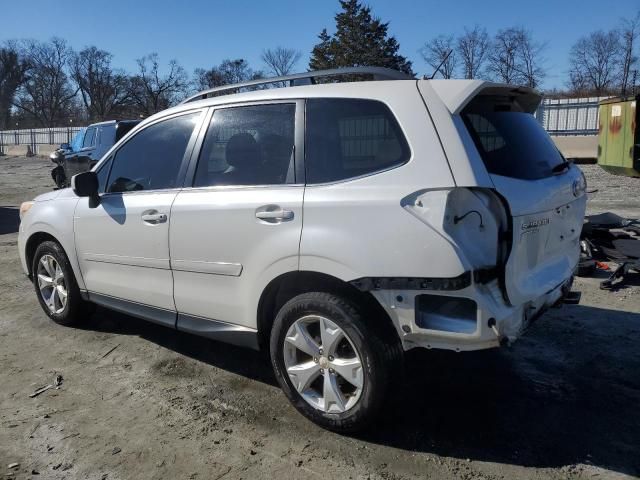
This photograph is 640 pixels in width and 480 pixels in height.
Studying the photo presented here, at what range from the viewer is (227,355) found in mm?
4371

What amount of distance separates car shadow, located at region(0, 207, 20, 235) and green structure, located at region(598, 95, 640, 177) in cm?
1348

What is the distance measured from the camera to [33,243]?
5.22 meters

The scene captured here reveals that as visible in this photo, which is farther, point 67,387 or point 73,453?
point 67,387

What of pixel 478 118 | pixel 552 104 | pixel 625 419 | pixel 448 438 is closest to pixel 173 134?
pixel 478 118

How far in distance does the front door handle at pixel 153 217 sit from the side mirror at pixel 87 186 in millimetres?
690

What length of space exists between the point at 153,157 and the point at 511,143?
2.54m

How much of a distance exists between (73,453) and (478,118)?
2.88 metres

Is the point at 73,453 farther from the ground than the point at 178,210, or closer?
closer

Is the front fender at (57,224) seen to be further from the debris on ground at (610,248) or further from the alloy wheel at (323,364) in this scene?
the debris on ground at (610,248)

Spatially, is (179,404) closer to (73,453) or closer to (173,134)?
(73,453)

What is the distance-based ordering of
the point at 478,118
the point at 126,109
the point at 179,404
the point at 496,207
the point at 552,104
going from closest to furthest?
the point at 496,207, the point at 478,118, the point at 179,404, the point at 552,104, the point at 126,109

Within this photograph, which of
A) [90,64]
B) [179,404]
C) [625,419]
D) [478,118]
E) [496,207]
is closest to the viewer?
[496,207]

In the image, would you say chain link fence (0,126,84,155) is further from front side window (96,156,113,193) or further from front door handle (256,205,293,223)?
front door handle (256,205,293,223)

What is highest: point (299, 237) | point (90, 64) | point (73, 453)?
point (90, 64)
